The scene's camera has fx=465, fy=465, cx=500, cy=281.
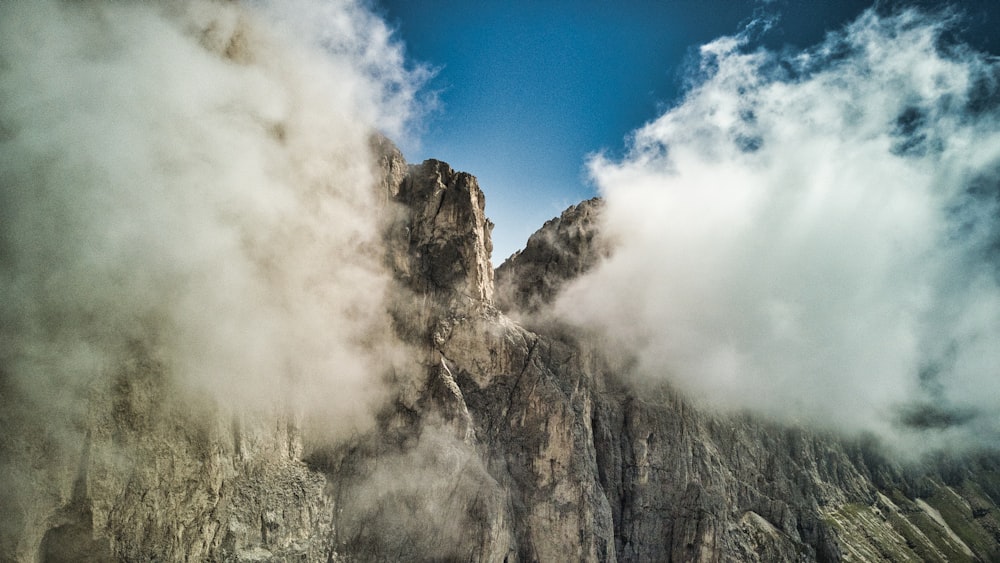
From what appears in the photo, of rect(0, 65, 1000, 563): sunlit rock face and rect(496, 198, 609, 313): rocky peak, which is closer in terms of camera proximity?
rect(0, 65, 1000, 563): sunlit rock face

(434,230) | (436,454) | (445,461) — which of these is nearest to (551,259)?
(434,230)

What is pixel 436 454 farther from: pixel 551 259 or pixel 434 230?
pixel 551 259

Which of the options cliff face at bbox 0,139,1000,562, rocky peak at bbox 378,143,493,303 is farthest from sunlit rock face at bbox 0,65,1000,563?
rocky peak at bbox 378,143,493,303

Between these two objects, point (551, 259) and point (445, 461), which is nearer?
point (445, 461)

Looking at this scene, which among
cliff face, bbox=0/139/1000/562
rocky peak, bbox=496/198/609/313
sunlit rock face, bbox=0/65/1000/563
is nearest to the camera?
sunlit rock face, bbox=0/65/1000/563

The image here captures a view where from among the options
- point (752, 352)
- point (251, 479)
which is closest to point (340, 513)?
point (251, 479)

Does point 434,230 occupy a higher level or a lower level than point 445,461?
higher

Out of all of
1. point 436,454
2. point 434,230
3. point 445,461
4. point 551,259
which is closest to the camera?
point 445,461

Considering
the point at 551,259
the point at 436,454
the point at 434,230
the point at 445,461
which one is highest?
the point at 551,259

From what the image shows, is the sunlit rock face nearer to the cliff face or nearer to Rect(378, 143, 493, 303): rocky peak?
the cliff face

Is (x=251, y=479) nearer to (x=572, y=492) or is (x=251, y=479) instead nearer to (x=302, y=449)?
(x=302, y=449)

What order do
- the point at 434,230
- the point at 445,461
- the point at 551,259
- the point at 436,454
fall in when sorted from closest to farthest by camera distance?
the point at 445,461
the point at 436,454
the point at 434,230
the point at 551,259
